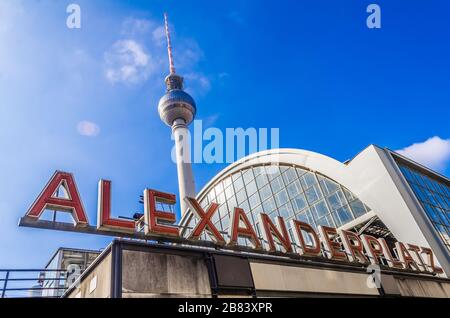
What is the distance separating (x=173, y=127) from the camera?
76.6m

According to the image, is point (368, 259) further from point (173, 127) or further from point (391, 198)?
point (173, 127)

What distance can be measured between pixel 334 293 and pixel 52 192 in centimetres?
1243

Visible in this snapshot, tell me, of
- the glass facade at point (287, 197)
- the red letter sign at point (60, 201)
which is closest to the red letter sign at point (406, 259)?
the glass facade at point (287, 197)

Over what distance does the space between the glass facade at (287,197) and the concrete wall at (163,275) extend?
1771cm

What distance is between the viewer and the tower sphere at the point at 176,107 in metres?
77.5

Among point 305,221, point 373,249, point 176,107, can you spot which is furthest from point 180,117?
point 373,249

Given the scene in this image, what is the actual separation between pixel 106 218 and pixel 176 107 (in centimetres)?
6707

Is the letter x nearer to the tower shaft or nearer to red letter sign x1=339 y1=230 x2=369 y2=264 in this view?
red letter sign x1=339 y1=230 x2=369 y2=264

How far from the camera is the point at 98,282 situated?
10.5 m

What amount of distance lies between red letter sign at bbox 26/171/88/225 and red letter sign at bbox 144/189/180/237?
219 centimetres

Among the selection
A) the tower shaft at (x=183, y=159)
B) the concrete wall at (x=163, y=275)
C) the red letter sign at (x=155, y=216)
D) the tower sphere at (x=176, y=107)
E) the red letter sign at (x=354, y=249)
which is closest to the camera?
the concrete wall at (x=163, y=275)

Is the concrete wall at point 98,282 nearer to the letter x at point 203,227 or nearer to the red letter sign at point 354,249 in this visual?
the letter x at point 203,227

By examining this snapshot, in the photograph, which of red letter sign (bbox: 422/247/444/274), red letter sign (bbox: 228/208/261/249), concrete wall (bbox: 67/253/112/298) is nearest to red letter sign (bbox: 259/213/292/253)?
red letter sign (bbox: 228/208/261/249)
